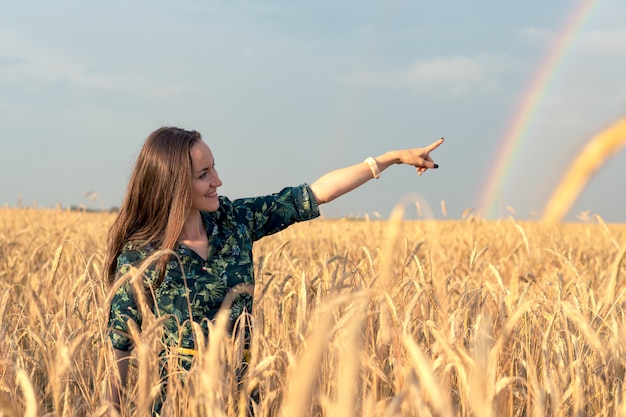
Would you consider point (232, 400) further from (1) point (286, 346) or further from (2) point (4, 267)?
(2) point (4, 267)

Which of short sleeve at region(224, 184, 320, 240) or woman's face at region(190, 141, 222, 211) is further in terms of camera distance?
short sleeve at region(224, 184, 320, 240)

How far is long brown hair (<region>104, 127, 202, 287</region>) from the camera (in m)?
2.47

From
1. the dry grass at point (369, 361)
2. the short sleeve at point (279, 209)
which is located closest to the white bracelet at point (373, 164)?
the short sleeve at point (279, 209)

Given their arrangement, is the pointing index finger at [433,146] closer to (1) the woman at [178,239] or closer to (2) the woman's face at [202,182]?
(1) the woman at [178,239]

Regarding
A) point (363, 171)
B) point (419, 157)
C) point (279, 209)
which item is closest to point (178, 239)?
point (279, 209)

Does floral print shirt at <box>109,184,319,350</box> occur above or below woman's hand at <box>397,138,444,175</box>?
below

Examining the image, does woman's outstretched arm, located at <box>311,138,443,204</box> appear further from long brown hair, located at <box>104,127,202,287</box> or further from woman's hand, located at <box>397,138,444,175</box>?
long brown hair, located at <box>104,127,202,287</box>

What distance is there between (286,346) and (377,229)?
6.75 m

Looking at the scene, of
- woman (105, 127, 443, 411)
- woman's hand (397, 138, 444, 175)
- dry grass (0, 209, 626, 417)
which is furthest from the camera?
woman's hand (397, 138, 444, 175)

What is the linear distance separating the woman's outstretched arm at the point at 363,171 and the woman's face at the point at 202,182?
1.59 feet

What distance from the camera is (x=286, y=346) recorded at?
2.10m

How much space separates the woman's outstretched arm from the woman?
47 mm

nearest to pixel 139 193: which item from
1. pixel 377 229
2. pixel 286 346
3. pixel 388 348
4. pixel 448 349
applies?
pixel 286 346

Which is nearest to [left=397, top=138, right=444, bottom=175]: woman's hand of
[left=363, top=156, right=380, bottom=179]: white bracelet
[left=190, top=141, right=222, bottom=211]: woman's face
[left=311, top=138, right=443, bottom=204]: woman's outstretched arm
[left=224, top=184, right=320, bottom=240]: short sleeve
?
[left=311, top=138, right=443, bottom=204]: woman's outstretched arm
